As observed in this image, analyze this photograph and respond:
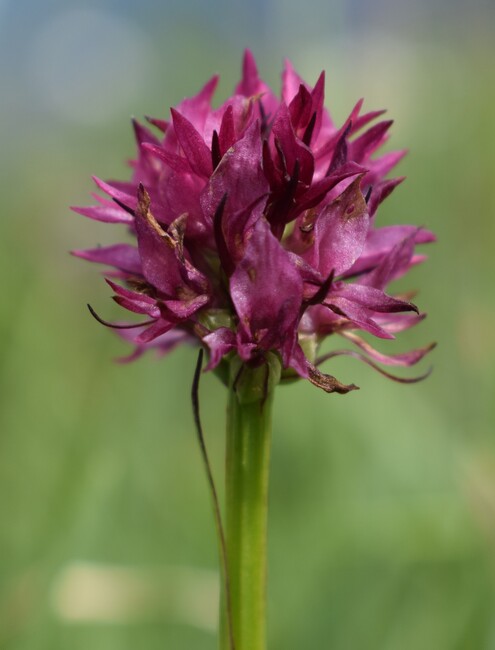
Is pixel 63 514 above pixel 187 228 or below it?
below

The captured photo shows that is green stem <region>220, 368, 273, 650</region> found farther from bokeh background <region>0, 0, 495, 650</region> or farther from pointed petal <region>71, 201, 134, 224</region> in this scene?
bokeh background <region>0, 0, 495, 650</region>

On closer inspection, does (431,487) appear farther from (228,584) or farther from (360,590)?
(228,584)

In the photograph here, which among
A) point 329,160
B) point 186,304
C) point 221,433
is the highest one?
point 329,160

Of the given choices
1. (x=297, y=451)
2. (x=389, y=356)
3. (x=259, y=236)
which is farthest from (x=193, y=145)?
(x=297, y=451)

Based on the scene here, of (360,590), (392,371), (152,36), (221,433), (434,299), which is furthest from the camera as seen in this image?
(152,36)

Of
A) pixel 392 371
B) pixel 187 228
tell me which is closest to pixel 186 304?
pixel 187 228

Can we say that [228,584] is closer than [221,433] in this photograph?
Yes
